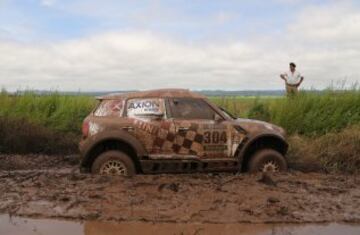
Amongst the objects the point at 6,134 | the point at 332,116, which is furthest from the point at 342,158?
the point at 6,134

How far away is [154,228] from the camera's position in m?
8.27

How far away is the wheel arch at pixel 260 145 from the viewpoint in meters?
11.5

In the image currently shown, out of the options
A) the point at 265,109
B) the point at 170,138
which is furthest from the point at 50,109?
the point at 170,138

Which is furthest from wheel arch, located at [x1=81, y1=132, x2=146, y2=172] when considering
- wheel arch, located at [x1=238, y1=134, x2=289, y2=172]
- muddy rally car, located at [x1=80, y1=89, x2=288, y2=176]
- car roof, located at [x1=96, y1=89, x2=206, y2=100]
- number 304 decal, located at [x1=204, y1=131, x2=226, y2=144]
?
wheel arch, located at [x1=238, y1=134, x2=289, y2=172]

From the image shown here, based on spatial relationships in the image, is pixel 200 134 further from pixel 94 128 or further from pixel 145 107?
pixel 94 128

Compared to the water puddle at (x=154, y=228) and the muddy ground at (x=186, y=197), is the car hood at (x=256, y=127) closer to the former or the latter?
the muddy ground at (x=186, y=197)

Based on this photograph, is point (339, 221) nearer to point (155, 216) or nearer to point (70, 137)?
point (155, 216)

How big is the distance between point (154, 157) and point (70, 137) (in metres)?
6.88

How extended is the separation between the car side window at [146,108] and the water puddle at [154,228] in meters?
3.39

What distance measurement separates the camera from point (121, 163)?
11.2m

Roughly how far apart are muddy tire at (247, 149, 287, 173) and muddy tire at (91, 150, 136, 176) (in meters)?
2.34

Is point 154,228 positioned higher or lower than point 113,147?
lower

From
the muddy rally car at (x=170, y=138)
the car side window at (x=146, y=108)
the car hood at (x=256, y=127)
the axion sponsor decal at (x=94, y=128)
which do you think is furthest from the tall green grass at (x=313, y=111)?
the axion sponsor decal at (x=94, y=128)

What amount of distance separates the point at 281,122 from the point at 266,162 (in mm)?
5423
